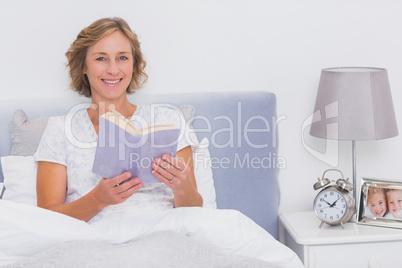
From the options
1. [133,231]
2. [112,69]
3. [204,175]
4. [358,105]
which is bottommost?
[133,231]

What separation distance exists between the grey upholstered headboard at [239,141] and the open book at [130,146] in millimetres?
537

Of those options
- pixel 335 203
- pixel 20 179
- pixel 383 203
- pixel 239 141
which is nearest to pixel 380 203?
pixel 383 203

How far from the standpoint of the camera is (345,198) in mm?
2027

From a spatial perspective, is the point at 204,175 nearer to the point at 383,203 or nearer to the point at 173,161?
the point at 173,161

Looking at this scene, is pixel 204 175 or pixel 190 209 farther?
pixel 204 175

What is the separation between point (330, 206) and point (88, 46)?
3.68 ft

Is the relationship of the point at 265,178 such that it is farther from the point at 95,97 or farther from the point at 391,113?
the point at 95,97

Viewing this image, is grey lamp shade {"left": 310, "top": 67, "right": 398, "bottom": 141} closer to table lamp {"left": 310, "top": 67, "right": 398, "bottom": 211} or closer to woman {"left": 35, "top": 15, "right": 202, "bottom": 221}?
table lamp {"left": 310, "top": 67, "right": 398, "bottom": 211}

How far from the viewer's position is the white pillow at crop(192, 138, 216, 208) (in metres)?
2.10

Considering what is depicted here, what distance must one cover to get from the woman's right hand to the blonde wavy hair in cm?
53

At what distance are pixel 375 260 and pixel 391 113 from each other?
566mm

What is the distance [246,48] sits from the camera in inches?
89.7

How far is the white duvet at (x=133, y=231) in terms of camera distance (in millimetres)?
1535

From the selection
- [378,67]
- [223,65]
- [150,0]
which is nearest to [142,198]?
[223,65]
